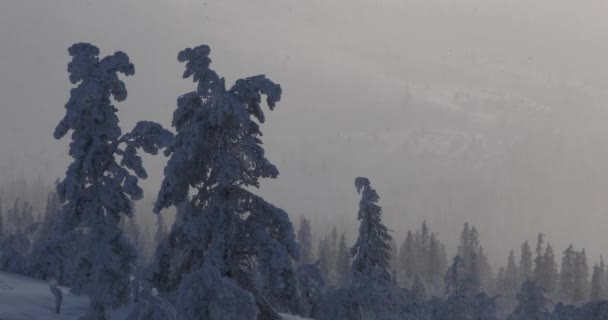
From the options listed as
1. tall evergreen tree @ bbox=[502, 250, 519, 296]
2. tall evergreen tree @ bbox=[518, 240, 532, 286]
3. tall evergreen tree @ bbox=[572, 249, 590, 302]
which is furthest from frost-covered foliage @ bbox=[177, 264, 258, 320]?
tall evergreen tree @ bbox=[518, 240, 532, 286]

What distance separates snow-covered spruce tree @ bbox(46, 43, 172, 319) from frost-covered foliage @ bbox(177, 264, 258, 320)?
3.53 m

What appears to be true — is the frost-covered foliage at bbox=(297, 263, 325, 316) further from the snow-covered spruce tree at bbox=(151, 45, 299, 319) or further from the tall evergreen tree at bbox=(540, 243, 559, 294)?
the tall evergreen tree at bbox=(540, 243, 559, 294)

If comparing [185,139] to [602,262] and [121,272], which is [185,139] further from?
[602,262]

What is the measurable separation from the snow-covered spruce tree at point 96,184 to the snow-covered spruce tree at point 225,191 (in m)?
1.07

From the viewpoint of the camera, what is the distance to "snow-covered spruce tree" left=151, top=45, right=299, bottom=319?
1734cm

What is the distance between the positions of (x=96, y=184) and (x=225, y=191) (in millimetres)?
3558

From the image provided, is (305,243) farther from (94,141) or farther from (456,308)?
(94,141)

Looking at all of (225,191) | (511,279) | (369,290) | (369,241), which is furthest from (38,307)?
(511,279)

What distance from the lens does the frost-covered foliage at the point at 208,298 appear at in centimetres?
1511

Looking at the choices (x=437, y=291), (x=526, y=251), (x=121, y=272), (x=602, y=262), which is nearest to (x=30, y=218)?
(x=437, y=291)

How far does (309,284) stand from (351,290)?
50.3 inches

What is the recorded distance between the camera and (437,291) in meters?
144

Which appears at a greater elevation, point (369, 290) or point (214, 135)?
point (214, 135)

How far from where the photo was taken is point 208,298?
1526 cm
